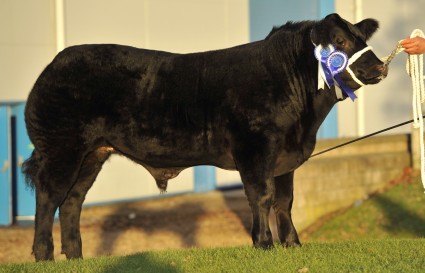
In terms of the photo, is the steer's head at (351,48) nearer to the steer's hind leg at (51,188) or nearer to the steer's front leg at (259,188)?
the steer's front leg at (259,188)

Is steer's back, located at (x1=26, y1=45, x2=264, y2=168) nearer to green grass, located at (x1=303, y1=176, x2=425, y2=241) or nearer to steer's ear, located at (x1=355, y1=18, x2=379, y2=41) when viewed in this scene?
steer's ear, located at (x1=355, y1=18, x2=379, y2=41)

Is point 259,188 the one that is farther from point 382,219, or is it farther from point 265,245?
point 382,219

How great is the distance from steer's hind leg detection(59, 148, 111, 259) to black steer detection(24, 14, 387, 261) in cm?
4

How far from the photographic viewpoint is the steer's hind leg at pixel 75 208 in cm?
1023

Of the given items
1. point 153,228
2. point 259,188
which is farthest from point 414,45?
point 153,228

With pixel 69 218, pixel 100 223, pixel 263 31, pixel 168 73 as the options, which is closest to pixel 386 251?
pixel 168 73

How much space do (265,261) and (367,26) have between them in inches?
113

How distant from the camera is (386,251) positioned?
8.98 m

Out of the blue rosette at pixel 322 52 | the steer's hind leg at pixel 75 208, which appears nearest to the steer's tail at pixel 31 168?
the steer's hind leg at pixel 75 208

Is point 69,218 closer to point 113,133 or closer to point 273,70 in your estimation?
point 113,133

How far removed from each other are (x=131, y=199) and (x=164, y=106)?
12837mm

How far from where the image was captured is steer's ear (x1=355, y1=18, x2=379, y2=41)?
9.64 m

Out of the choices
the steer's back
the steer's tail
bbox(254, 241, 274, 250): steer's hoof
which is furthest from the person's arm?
the steer's tail

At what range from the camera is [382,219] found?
19.2 meters
